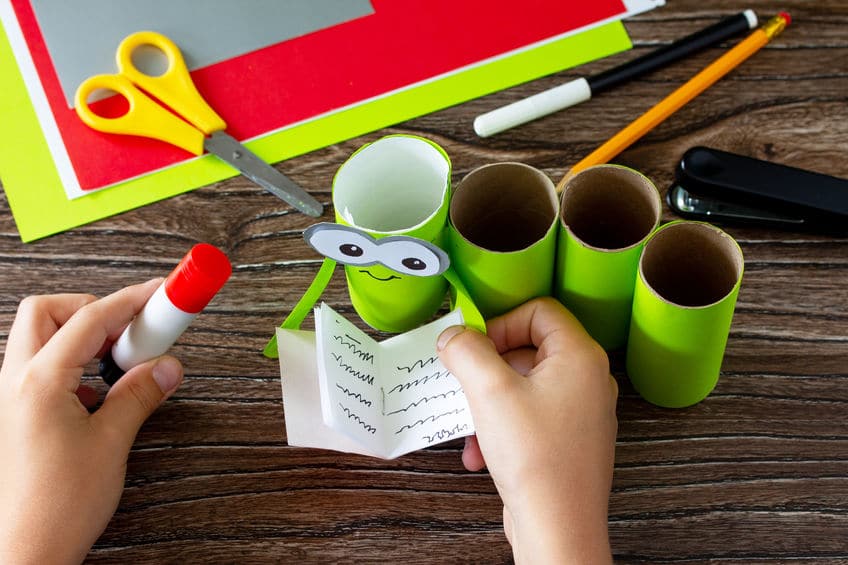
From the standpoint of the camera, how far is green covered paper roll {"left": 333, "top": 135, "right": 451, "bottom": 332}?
610mm

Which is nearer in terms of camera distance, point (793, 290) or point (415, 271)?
point (415, 271)

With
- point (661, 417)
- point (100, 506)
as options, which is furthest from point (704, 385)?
point (100, 506)

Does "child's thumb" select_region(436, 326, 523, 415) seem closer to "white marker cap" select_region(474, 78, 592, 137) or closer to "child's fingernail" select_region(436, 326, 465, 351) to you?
"child's fingernail" select_region(436, 326, 465, 351)

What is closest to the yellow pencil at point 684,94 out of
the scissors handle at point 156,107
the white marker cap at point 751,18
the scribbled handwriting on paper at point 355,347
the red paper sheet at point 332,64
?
the white marker cap at point 751,18

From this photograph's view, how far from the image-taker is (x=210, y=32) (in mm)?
803

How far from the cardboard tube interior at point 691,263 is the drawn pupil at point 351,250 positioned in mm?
182

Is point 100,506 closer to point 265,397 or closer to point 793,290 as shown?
point 265,397

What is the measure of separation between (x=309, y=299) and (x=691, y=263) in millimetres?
275

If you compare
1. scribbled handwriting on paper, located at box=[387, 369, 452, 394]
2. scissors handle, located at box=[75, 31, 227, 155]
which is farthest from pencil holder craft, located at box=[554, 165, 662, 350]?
scissors handle, located at box=[75, 31, 227, 155]

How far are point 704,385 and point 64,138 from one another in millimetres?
570

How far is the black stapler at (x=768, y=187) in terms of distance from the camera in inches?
26.5

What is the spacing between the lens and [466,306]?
0.62m

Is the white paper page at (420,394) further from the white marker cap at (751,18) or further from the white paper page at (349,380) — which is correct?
the white marker cap at (751,18)

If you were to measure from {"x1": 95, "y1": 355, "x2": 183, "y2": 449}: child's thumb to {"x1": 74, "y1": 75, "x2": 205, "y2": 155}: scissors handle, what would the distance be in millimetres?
203
